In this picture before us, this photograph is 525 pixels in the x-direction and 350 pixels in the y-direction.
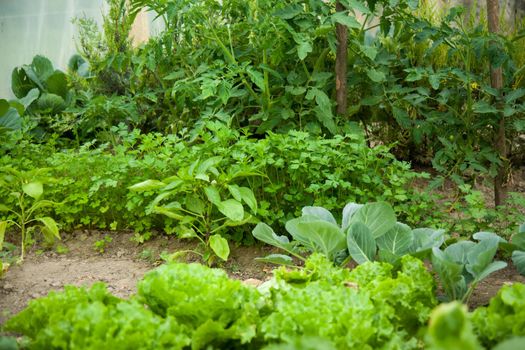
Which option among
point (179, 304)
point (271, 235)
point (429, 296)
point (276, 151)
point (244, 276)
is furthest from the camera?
point (276, 151)

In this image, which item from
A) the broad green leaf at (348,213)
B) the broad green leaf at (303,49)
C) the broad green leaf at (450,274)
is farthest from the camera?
the broad green leaf at (303,49)

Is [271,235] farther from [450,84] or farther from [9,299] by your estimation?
[450,84]

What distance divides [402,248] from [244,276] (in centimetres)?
97

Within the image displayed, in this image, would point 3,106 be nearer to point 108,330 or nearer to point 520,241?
point 108,330

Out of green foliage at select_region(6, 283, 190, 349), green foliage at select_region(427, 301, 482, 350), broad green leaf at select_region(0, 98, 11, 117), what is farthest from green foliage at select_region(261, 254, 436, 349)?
broad green leaf at select_region(0, 98, 11, 117)

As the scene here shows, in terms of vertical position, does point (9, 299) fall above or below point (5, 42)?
below

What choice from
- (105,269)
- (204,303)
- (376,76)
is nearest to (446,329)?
(204,303)

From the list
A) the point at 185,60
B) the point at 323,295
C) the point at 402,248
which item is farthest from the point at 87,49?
the point at 323,295

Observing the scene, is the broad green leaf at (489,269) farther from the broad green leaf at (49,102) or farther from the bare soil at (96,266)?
the broad green leaf at (49,102)

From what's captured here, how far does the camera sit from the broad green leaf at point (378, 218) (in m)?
2.45

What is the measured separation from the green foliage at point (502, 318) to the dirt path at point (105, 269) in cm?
62

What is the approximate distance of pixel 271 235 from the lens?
266 centimetres

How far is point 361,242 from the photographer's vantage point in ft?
7.86

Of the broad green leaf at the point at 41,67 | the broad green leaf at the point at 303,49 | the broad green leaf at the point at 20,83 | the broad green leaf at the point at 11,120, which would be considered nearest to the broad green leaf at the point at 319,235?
the broad green leaf at the point at 303,49
